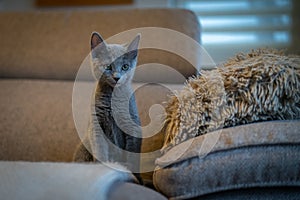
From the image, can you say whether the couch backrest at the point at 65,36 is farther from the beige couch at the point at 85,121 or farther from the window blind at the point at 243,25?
the window blind at the point at 243,25

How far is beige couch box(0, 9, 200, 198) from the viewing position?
50.3 inches

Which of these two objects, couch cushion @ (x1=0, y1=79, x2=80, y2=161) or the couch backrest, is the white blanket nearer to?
couch cushion @ (x1=0, y1=79, x2=80, y2=161)

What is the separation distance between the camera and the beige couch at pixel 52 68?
4.19 feet

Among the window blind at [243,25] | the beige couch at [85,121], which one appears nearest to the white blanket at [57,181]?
the beige couch at [85,121]

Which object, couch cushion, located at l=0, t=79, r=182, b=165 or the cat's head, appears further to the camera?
couch cushion, located at l=0, t=79, r=182, b=165

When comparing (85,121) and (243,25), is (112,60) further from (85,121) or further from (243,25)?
(243,25)

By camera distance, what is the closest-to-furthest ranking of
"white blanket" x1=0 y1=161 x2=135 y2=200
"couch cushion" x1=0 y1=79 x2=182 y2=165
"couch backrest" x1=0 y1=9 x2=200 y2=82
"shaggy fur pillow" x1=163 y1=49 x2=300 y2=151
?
1. "white blanket" x1=0 y1=161 x2=135 y2=200
2. "shaggy fur pillow" x1=163 y1=49 x2=300 y2=151
3. "couch cushion" x1=0 y1=79 x2=182 y2=165
4. "couch backrest" x1=0 y1=9 x2=200 y2=82

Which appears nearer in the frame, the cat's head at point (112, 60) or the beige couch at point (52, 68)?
the cat's head at point (112, 60)

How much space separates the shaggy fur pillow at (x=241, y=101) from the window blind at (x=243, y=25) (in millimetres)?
1249

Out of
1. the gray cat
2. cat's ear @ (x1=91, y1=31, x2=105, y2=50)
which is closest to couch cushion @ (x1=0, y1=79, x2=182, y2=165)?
the gray cat

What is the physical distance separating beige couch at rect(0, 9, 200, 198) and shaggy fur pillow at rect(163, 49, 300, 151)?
31cm

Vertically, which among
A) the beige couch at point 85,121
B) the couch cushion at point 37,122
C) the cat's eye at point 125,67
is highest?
the cat's eye at point 125,67

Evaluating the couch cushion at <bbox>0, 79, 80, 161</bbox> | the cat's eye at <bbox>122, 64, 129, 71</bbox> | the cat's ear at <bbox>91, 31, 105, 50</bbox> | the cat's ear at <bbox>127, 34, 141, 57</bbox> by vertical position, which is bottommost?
the couch cushion at <bbox>0, 79, 80, 161</bbox>

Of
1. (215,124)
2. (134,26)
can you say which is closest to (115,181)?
(215,124)
